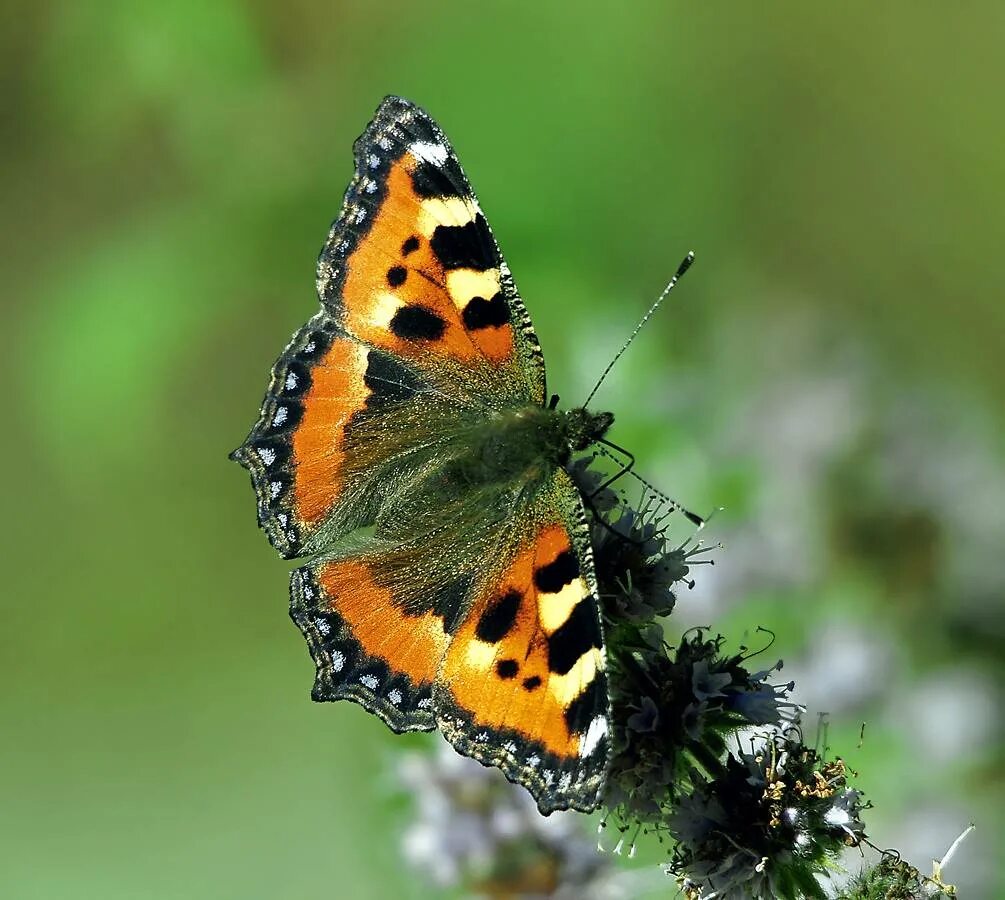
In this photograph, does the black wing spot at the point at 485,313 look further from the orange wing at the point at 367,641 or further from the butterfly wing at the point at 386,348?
the orange wing at the point at 367,641

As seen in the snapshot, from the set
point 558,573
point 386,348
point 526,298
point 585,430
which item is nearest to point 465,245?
point 386,348

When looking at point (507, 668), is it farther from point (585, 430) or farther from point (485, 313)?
point (485, 313)

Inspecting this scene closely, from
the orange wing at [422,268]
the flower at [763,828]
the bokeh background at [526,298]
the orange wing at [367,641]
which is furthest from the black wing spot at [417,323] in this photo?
the bokeh background at [526,298]

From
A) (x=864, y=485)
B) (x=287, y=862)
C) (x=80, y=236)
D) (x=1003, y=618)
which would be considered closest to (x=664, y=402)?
(x=864, y=485)

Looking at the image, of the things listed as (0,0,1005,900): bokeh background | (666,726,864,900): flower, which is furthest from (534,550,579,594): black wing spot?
(0,0,1005,900): bokeh background

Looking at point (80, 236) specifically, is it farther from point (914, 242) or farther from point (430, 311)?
point (914, 242)

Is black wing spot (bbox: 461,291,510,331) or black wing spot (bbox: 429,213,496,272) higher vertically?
black wing spot (bbox: 429,213,496,272)

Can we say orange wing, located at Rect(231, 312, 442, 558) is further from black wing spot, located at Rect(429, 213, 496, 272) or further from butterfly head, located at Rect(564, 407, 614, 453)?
butterfly head, located at Rect(564, 407, 614, 453)
